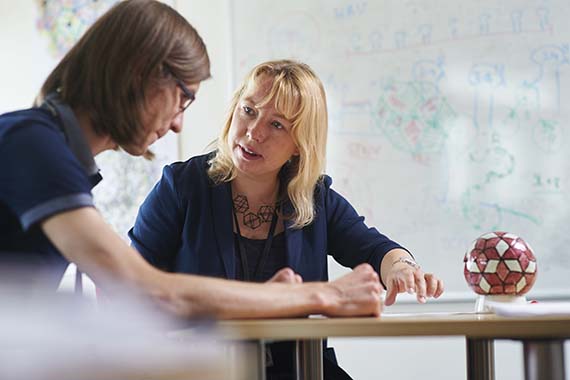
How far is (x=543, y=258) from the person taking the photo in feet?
9.87

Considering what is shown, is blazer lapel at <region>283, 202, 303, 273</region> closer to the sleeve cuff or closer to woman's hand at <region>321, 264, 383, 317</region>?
woman's hand at <region>321, 264, 383, 317</region>

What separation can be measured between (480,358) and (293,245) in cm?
62

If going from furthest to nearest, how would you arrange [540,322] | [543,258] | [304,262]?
[543,258] → [304,262] → [540,322]

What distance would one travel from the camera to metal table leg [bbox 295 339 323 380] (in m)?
1.66

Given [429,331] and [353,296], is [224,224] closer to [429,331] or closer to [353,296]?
[353,296]

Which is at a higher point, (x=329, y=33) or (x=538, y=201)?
(x=329, y=33)

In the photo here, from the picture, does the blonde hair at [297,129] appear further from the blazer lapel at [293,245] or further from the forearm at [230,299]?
the forearm at [230,299]

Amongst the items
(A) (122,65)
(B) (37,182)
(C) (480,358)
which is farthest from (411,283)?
(B) (37,182)

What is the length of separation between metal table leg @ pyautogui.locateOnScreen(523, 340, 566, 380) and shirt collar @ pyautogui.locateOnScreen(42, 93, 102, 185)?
2.39 ft

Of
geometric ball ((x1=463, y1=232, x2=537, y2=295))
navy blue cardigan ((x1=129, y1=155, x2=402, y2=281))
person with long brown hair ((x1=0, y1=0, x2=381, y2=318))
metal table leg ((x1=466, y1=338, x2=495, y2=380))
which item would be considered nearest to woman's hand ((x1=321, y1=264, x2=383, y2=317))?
person with long brown hair ((x1=0, y1=0, x2=381, y2=318))

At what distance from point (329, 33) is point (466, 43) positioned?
0.51m

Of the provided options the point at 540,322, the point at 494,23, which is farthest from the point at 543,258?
the point at 540,322

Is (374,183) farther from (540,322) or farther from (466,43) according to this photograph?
(540,322)

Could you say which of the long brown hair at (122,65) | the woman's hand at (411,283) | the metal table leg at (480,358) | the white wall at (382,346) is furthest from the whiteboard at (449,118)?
the long brown hair at (122,65)
